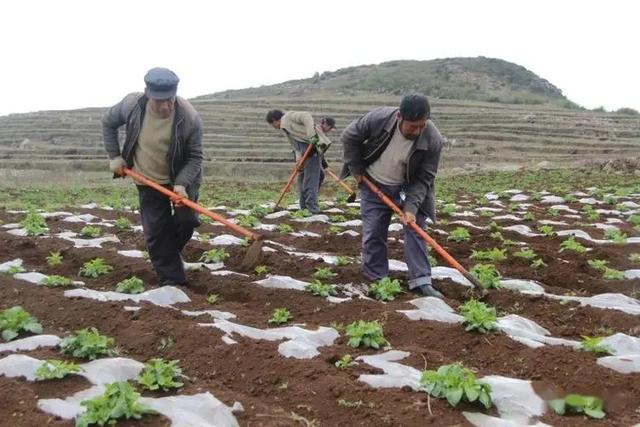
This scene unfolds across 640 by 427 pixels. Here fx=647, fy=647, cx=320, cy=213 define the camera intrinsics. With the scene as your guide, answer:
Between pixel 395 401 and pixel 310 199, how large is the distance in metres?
6.74

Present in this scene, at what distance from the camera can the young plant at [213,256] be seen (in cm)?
616

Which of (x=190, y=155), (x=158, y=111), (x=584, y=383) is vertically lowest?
(x=584, y=383)

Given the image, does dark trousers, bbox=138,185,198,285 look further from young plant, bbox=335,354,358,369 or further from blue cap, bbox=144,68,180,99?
young plant, bbox=335,354,358,369

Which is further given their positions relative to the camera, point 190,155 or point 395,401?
point 190,155

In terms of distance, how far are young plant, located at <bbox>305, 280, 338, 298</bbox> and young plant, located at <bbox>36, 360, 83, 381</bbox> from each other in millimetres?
2164

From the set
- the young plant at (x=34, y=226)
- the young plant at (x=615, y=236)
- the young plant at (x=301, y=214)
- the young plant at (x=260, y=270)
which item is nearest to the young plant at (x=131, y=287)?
the young plant at (x=260, y=270)

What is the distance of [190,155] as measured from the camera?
503 cm

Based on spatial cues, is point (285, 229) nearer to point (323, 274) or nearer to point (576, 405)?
point (323, 274)

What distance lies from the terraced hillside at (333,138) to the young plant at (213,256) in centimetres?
1634

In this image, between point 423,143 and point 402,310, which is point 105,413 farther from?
point 423,143

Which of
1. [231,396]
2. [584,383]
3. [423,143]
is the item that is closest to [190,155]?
[423,143]

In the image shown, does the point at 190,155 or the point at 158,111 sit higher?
the point at 158,111

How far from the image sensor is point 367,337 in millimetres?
3807

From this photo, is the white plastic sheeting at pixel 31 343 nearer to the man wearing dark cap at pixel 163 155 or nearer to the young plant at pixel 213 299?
the young plant at pixel 213 299
